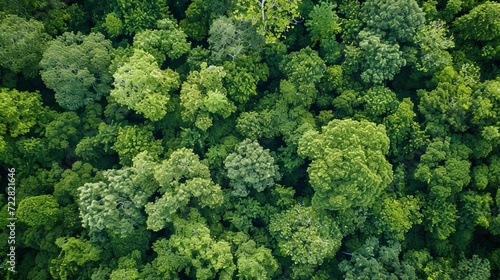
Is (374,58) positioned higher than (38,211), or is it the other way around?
(374,58)

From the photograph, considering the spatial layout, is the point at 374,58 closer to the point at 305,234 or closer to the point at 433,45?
the point at 433,45

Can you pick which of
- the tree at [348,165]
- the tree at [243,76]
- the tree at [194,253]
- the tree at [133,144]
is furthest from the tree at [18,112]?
the tree at [348,165]

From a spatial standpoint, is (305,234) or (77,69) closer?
(305,234)

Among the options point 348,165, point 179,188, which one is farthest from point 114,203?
point 348,165

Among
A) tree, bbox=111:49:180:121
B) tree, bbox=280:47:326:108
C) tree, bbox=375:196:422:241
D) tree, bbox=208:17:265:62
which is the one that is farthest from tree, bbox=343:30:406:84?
tree, bbox=111:49:180:121

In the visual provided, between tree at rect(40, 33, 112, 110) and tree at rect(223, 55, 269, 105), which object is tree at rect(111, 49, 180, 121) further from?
tree at rect(223, 55, 269, 105)

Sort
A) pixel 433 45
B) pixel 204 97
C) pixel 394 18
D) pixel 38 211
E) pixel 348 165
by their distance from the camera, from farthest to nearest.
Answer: pixel 433 45
pixel 204 97
pixel 394 18
pixel 38 211
pixel 348 165

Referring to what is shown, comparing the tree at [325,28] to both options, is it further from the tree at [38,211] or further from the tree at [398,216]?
the tree at [38,211]
